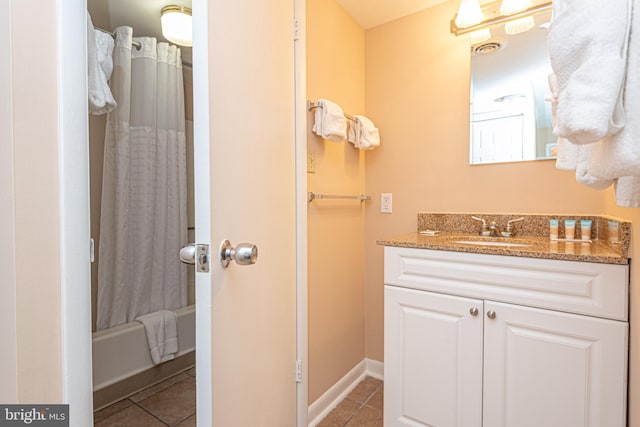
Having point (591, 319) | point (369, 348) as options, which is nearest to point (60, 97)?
point (591, 319)

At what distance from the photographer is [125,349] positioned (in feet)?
4.52

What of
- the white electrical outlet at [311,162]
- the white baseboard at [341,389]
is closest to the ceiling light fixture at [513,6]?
the white electrical outlet at [311,162]

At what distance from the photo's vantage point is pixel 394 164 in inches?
78.0

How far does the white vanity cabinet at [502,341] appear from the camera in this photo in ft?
3.31

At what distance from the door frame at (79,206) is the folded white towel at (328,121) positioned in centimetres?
80

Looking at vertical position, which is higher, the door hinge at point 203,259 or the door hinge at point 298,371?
the door hinge at point 203,259

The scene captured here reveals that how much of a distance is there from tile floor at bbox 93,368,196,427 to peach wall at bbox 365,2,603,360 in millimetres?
1199

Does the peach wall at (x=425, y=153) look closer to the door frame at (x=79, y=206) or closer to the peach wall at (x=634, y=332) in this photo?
the peach wall at (x=634, y=332)

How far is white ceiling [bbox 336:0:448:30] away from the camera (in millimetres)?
1797

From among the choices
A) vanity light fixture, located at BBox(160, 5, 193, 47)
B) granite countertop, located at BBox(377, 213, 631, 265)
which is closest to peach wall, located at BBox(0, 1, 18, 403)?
vanity light fixture, located at BBox(160, 5, 193, 47)

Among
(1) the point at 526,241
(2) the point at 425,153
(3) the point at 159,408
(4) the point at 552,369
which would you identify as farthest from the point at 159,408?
(2) the point at 425,153

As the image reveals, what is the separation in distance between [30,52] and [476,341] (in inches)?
61.6

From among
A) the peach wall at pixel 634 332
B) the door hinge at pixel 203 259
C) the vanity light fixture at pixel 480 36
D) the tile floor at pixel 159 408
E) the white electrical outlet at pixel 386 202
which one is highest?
the vanity light fixture at pixel 480 36

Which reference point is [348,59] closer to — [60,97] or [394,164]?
[394,164]
